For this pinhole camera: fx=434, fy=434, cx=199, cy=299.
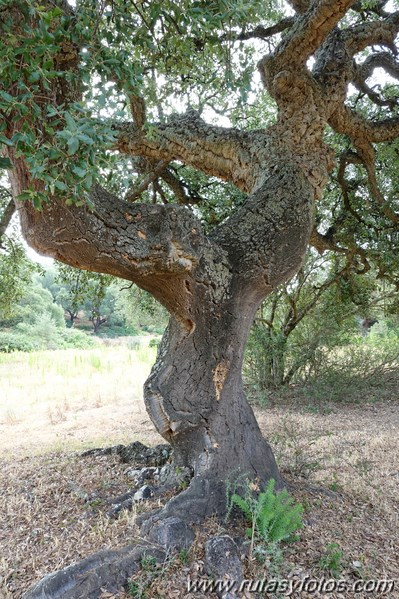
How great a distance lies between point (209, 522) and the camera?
9.12 ft

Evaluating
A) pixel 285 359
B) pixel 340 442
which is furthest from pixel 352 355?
pixel 340 442

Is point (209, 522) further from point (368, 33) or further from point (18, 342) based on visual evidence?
point (18, 342)

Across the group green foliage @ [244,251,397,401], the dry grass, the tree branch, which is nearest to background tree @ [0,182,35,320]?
the dry grass

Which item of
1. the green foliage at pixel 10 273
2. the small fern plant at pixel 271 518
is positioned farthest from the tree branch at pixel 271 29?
the small fern plant at pixel 271 518

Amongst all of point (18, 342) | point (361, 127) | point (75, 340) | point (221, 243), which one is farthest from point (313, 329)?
point (75, 340)

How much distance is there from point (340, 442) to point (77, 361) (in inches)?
413

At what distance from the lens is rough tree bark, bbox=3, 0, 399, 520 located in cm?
268

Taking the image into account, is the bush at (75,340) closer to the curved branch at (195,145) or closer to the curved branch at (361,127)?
the curved branch at (195,145)

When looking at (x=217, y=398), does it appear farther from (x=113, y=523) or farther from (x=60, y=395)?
(x=60, y=395)

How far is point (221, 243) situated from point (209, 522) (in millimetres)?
1923

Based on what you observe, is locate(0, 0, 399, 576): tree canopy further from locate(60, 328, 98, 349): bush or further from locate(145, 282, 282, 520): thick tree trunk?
locate(60, 328, 98, 349): bush

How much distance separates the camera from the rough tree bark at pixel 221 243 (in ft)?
8.78

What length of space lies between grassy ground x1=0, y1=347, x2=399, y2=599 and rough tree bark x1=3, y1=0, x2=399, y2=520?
0.49 meters

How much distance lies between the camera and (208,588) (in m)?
2.30
